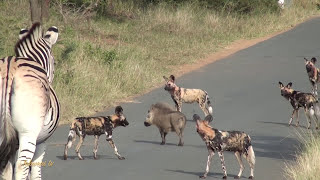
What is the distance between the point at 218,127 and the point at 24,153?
735 cm

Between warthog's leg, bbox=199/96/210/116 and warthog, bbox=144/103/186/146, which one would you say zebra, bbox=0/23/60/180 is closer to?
warthog, bbox=144/103/186/146

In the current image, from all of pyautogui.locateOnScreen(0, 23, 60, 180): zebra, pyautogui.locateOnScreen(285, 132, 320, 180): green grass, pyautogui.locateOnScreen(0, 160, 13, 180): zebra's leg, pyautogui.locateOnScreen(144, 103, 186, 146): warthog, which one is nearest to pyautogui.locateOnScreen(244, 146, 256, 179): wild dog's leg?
pyautogui.locateOnScreen(285, 132, 320, 180): green grass

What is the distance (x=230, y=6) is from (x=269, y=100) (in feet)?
41.8

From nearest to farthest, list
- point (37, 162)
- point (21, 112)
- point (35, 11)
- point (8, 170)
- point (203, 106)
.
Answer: point (21, 112)
point (8, 170)
point (37, 162)
point (203, 106)
point (35, 11)

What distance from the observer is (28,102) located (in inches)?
292

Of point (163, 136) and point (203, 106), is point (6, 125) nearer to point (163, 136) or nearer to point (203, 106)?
point (163, 136)

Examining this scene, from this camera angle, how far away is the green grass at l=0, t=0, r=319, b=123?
55.7 feet

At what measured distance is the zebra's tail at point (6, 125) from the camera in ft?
24.2

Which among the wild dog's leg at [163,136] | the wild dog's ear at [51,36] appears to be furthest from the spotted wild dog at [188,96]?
the wild dog's ear at [51,36]

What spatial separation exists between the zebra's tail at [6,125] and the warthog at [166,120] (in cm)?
604

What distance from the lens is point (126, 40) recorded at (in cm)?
2364

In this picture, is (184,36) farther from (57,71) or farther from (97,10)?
(57,71)

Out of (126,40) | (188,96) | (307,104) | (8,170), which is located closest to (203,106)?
(188,96)

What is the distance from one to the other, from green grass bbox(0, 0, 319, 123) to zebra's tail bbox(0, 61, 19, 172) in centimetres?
721
